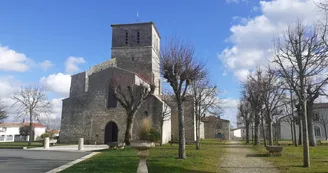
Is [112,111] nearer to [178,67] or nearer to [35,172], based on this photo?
[178,67]

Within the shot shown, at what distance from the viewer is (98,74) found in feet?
116

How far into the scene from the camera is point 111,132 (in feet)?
113

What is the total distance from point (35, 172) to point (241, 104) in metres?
38.8

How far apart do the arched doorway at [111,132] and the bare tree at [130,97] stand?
564 cm

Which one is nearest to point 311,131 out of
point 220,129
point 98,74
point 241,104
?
point 241,104

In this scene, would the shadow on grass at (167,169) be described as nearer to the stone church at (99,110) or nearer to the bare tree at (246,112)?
the stone church at (99,110)

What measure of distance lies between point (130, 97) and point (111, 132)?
8.46 meters

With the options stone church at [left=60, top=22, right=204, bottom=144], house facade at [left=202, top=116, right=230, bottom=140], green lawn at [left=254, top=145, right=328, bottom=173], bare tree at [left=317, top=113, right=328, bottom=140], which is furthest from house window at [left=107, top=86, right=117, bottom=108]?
house facade at [left=202, top=116, right=230, bottom=140]

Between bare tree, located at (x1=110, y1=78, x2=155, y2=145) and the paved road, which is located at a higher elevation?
bare tree, located at (x1=110, y1=78, x2=155, y2=145)

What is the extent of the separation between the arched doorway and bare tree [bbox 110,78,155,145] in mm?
5643

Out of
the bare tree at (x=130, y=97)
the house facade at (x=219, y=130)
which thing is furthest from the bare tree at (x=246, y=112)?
the house facade at (x=219, y=130)

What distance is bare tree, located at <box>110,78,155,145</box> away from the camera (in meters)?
25.4

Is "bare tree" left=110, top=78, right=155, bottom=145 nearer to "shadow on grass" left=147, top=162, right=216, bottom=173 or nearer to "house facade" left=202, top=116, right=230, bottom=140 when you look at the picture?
"shadow on grass" left=147, top=162, right=216, bottom=173

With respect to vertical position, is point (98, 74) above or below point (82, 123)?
above
